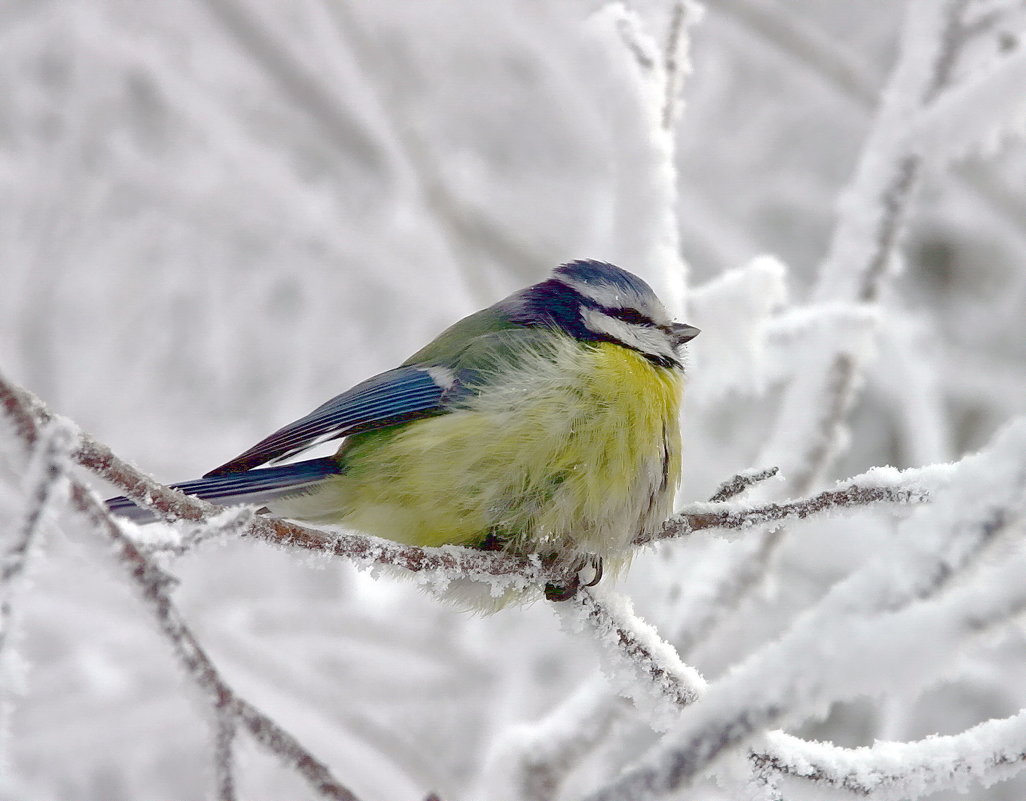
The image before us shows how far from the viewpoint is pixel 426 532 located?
197cm

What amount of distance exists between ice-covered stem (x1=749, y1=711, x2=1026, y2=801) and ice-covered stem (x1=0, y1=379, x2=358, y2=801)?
616 millimetres

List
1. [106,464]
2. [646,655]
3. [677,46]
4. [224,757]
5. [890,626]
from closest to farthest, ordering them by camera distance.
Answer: [890,626], [224,757], [106,464], [646,655], [677,46]

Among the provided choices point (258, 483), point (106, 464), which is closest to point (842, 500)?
point (106, 464)

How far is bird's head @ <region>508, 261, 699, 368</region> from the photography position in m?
2.33

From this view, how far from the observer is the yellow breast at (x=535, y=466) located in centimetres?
192

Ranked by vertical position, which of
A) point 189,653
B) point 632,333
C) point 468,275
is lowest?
point 189,653

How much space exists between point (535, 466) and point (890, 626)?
43.5 inches

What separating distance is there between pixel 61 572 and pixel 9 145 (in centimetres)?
254

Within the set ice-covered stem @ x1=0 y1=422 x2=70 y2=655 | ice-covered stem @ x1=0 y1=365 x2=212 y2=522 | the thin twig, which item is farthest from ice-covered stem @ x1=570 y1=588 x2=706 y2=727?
ice-covered stem @ x1=0 y1=422 x2=70 y2=655

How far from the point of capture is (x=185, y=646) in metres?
1.00

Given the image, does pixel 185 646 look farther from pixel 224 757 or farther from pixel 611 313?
pixel 611 313

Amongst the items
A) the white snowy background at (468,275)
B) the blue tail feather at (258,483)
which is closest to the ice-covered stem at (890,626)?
the white snowy background at (468,275)

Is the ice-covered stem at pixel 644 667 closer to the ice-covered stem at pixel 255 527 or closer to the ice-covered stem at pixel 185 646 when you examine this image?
the ice-covered stem at pixel 255 527

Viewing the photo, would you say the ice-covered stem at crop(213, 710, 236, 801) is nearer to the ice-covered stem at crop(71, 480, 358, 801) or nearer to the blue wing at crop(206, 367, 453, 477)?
the ice-covered stem at crop(71, 480, 358, 801)
